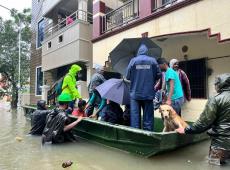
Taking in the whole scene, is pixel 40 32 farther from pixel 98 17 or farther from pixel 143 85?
pixel 143 85

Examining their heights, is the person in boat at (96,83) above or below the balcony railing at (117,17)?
below

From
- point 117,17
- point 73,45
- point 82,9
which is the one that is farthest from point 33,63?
point 117,17

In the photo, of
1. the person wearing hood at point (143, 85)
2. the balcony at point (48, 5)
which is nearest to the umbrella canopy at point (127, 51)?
the person wearing hood at point (143, 85)

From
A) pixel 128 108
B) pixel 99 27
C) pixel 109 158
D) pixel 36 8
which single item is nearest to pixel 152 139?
pixel 109 158

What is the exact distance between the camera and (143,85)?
5.32 meters

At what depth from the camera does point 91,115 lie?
7426mm

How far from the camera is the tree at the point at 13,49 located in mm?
22094

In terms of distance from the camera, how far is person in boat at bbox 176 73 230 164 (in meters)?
4.12

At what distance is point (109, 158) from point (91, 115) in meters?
2.47

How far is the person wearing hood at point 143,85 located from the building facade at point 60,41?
8.30 metres

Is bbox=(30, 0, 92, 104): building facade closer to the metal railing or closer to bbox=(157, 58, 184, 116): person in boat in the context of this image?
the metal railing

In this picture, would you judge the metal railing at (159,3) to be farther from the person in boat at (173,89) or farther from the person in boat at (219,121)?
the person in boat at (219,121)

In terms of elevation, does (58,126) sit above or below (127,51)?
below

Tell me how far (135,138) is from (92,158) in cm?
97
